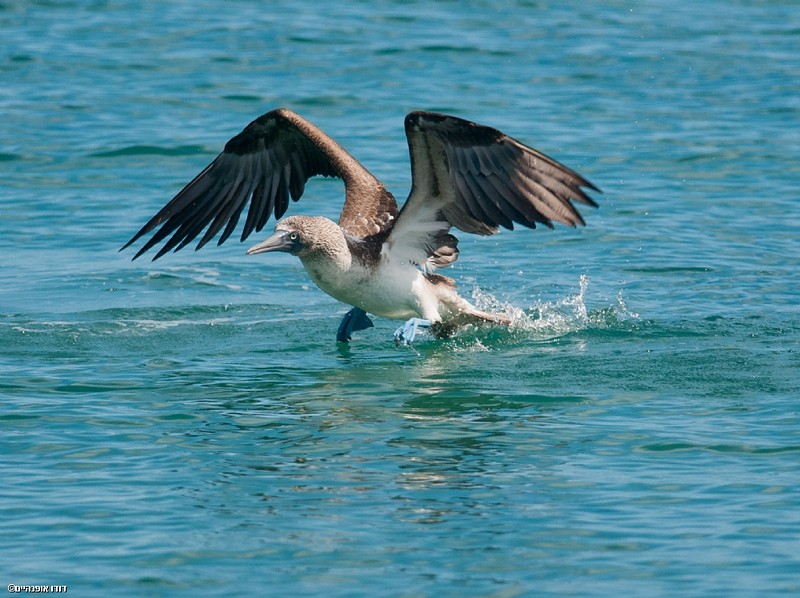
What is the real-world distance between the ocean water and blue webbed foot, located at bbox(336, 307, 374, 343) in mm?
99

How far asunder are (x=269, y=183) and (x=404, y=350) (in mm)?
1923

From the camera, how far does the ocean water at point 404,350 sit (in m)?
7.09

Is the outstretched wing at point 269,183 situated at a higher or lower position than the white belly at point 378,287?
higher

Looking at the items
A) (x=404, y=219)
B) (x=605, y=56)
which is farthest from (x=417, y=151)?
(x=605, y=56)

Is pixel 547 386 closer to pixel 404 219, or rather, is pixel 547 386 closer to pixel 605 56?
pixel 404 219

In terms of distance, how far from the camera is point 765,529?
7.28 m

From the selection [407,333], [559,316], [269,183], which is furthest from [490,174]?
[269,183]

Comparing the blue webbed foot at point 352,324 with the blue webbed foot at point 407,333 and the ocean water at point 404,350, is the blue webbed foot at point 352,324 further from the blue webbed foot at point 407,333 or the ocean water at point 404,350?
the blue webbed foot at point 407,333

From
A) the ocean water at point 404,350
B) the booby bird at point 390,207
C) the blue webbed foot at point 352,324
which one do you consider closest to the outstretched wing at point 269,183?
the booby bird at point 390,207

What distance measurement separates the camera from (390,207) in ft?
38.5

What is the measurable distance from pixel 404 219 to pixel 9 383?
2992 millimetres

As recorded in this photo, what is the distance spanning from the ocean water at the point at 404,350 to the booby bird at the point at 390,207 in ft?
1.76

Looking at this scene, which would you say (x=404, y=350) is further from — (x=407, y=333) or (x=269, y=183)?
(x=269, y=183)

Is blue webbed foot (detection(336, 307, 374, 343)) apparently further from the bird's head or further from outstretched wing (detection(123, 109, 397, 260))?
the bird's head
